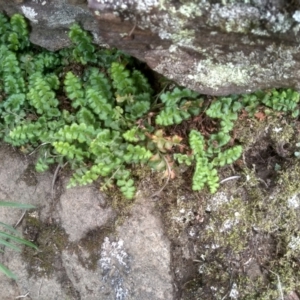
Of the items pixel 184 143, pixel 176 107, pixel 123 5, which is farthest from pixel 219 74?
pixel 123 5

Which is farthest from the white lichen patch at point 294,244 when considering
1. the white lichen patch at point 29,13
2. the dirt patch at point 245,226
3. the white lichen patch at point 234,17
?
the white lichen patch at point 29,13

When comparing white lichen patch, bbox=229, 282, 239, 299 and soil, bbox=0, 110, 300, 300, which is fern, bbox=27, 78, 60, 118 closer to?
soil, bbox=0, 110, 300, 300

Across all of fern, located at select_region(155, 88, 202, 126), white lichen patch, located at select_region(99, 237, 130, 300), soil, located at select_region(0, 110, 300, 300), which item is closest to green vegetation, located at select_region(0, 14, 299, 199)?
fern, located at select_region(155, 88, 202, 126)

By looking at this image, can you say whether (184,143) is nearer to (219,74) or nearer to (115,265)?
(219,74)

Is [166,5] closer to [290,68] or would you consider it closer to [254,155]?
[290,68]

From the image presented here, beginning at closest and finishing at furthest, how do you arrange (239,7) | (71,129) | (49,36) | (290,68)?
1. (239,7)
2. (290,68)
3. (71,129)
4. (49,36)

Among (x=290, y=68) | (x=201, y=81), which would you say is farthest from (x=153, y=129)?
(x=290, y=68)
